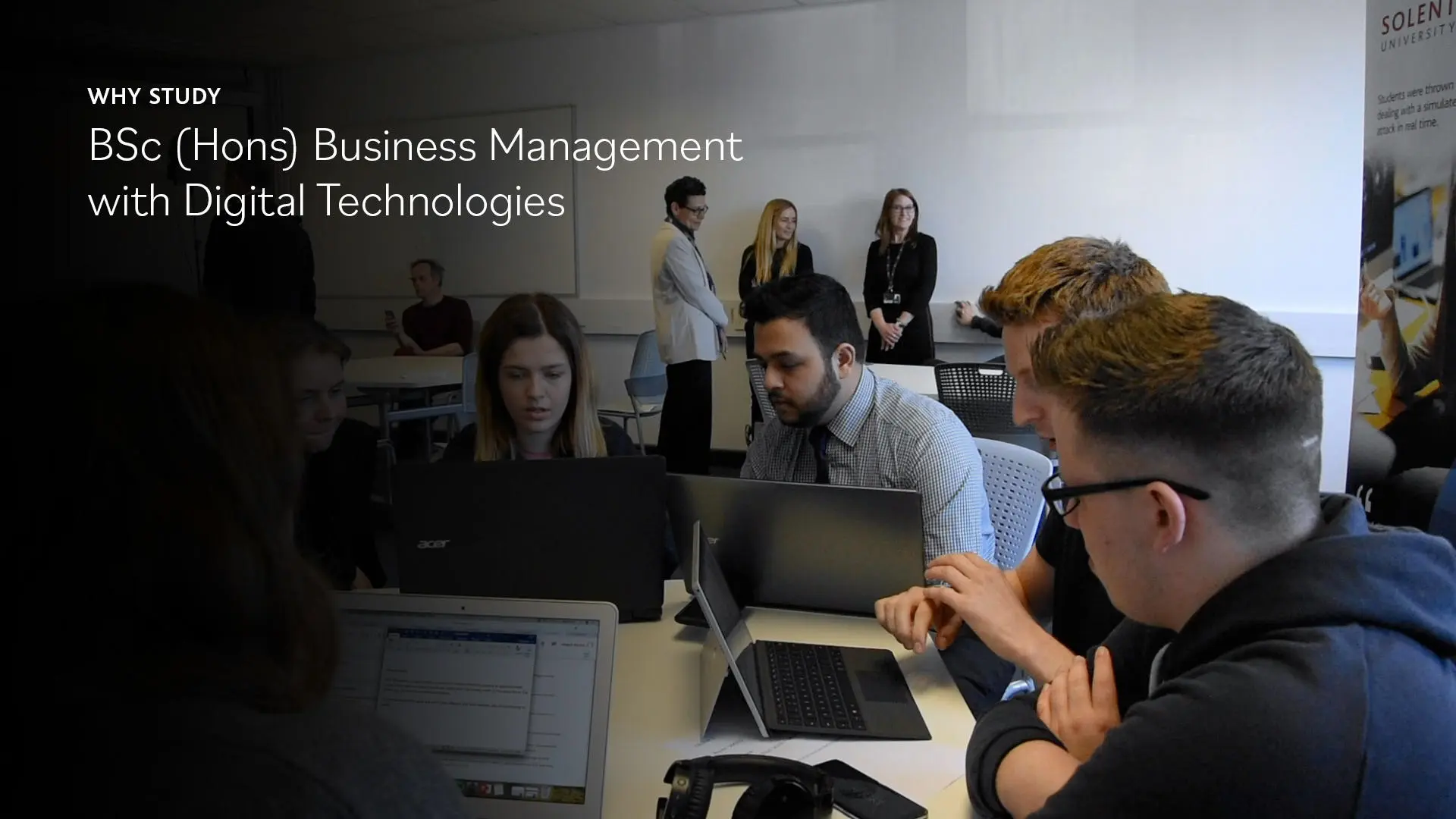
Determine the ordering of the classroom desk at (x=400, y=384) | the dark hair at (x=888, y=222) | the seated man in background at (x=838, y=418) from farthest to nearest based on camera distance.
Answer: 1. the dark hair at (x=888, y=222)
2. the classroom desk at (x=400, y=384)
3. the seated man in background at (x=838, y=418)

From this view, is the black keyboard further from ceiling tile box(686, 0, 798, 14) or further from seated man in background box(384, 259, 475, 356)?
ceiling tile box(686, 0, 798, 14)

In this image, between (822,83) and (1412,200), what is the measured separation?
11.6ft

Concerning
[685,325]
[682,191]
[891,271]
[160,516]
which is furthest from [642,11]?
[160,516]

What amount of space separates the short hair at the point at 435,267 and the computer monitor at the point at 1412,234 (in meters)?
4.02

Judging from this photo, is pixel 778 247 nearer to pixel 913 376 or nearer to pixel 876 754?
pixel 913 376

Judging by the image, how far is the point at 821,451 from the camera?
203 centimetres

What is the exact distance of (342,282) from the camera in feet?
15.1

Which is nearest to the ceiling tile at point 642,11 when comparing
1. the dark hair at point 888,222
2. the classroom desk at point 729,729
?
the dark hair at point 888,222

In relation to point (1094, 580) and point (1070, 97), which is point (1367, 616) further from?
point (1070, 97)

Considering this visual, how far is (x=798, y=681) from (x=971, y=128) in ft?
13.7

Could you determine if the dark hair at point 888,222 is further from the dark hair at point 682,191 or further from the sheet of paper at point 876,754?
the sheet of paper at point 876,754

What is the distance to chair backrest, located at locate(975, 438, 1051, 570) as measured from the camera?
1962 millimetres

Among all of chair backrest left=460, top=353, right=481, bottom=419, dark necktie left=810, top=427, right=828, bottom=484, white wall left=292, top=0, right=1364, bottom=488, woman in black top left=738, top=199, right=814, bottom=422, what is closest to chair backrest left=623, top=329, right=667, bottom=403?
woman in black top left=738, top=199, right=814, bottom=422

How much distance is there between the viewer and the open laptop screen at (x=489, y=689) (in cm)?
101
